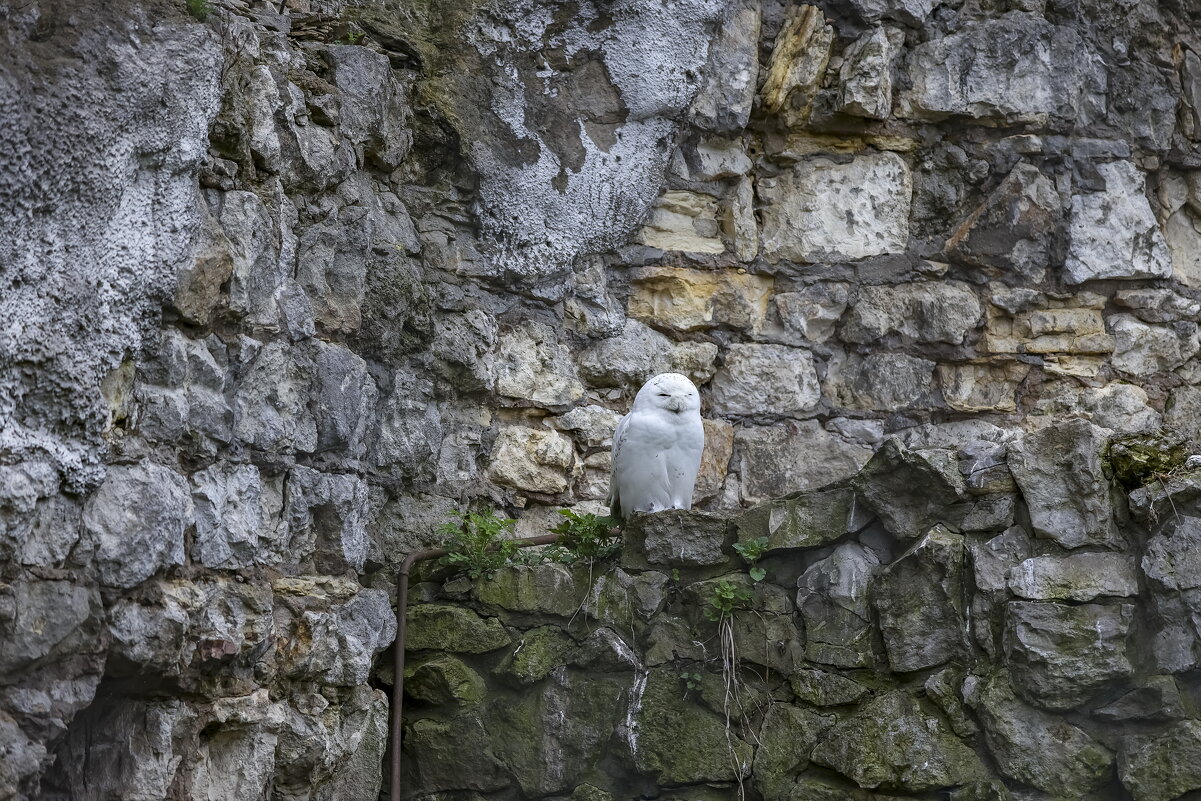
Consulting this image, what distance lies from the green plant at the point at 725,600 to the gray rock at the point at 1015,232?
2.18 metres

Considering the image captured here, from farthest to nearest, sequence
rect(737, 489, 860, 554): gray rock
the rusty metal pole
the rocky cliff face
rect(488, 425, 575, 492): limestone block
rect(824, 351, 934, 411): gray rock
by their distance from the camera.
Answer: rect(824, 351, 934, 411): gray rock < rect(488, 425, 575, 492): limestone block < the rusty metal pole < rect(737, 489, 860, 554): gray rock < the rocky cliff face

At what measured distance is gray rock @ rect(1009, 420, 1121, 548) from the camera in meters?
3.31

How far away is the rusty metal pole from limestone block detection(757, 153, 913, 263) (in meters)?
1.82

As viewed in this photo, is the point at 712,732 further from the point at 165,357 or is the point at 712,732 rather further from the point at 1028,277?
the point at 1028,277

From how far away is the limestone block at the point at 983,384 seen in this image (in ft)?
16.8

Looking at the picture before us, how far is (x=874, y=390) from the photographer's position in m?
5.12

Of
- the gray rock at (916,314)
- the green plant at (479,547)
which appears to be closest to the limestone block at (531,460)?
the green plant at (479,547)

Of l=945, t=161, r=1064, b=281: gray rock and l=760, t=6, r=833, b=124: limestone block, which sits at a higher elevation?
l=760, t=6, r=833, b=124: limestone block

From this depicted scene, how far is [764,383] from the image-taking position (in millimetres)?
5102

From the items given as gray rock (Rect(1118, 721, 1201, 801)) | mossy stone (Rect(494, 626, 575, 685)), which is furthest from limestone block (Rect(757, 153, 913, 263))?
gray rock (Rect(1118, 721, 1201, 801))

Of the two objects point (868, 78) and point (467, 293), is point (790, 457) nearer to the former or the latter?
point (467, 293)

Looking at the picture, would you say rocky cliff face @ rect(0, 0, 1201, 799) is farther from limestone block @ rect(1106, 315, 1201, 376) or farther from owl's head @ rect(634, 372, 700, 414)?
owl's head @ rect(634, 372, 700, 414)

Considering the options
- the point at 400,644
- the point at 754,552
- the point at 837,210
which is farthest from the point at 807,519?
the point at 837,210

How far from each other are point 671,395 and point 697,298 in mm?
1081
